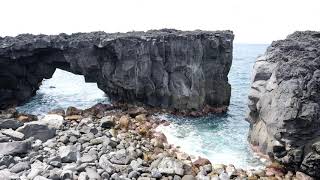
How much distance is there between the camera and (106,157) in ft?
85.0

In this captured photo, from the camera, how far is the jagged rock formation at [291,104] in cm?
2409

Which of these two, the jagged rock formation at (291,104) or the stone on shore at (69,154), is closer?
the jagged rock formation at (291,104)

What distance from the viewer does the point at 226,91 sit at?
46844 mm

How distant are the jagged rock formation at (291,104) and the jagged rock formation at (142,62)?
15516 mm

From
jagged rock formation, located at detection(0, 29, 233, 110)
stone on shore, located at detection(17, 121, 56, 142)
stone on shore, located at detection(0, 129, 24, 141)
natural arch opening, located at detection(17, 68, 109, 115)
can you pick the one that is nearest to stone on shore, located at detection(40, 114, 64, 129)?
stone on shore, located at detection(17, 121, 56, 142)

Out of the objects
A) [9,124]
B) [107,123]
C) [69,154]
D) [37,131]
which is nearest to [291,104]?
[69,154]

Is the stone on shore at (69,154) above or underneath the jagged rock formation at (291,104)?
underneath

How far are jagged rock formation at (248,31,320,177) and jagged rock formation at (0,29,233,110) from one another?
1552 centimetres

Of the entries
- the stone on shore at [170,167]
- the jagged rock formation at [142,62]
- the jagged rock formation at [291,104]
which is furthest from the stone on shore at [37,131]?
the jagged rock formation at [291,104]

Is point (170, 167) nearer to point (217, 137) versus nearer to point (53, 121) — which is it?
point (217, 137)

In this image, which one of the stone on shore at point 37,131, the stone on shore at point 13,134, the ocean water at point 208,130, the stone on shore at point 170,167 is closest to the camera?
the stone on shore at point 170,167

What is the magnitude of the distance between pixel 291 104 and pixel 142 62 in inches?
896

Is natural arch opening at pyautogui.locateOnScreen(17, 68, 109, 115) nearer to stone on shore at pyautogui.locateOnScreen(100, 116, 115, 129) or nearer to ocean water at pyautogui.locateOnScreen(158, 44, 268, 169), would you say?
stone on shore at pyautogui.locateOnScreen(100, 116, 115, 129)

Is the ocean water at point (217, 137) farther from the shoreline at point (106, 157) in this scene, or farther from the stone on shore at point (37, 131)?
the stone on shore at point (37, 131)
